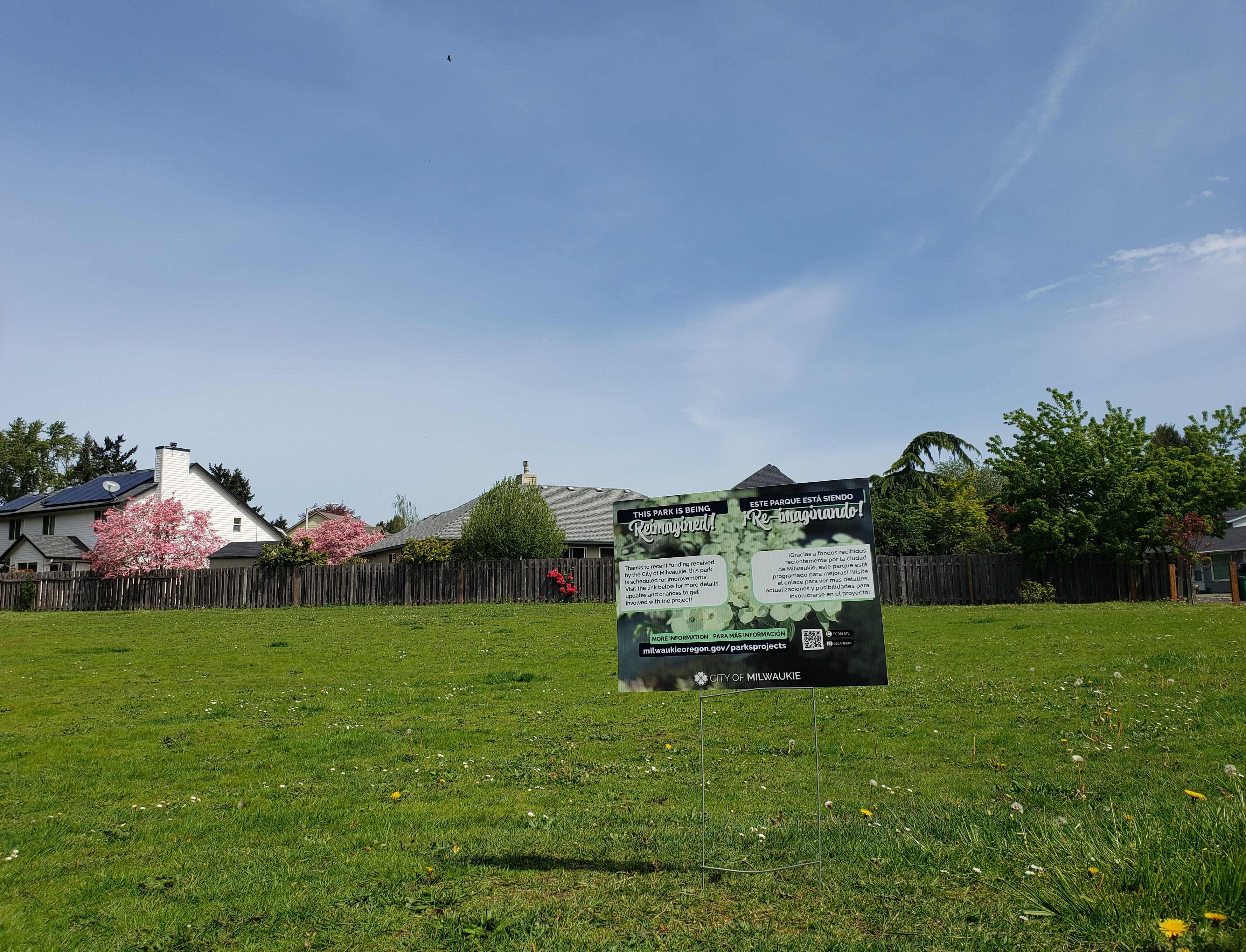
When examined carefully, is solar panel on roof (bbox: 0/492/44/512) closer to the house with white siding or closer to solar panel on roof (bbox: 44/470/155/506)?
the house with white siding

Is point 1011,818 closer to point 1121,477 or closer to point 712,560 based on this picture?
point 712,560

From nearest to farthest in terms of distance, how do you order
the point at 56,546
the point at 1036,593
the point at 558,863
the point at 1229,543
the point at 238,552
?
the point at 558,863 < the point at 1036,593 < the point at 1229,543 < the point at 56,546 < the point at 238,552

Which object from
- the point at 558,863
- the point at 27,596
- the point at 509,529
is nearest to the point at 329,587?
the point at 509,529

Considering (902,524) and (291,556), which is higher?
(902,524)

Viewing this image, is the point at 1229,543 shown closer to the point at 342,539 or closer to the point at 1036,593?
the point at 1036,593

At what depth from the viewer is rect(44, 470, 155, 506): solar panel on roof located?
4891cm

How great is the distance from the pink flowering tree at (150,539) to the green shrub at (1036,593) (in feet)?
120

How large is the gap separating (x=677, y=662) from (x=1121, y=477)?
95.1 feet

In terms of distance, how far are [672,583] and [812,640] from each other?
2.87ft

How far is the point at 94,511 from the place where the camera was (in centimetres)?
4897

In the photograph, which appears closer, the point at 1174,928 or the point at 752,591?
the point at 1174,928

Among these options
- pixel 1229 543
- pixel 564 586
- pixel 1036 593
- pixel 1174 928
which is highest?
pixel 1229 543

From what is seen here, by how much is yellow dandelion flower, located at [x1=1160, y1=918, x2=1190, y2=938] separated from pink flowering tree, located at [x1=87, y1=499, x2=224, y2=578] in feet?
137

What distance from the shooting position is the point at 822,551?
4773 millimetres
